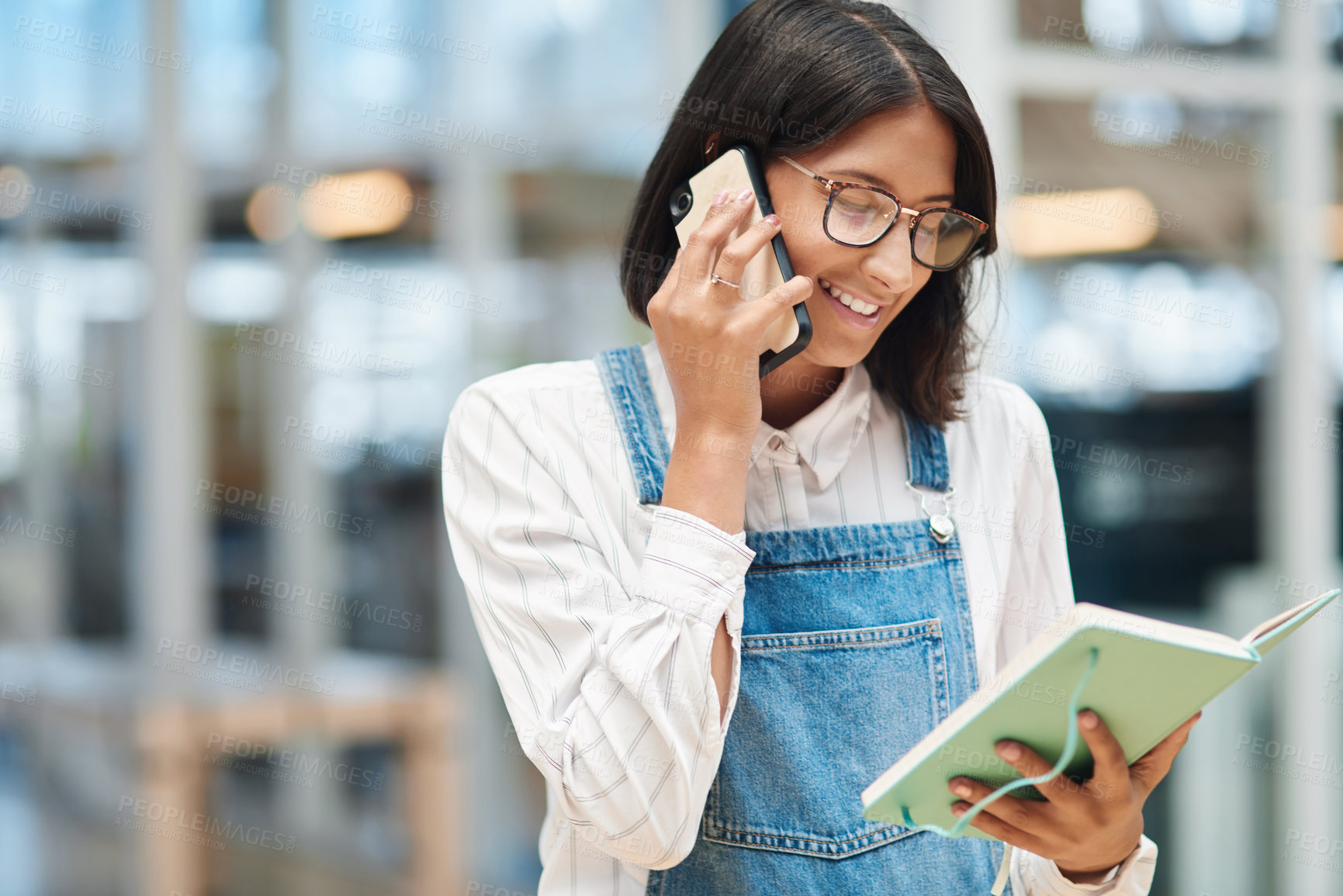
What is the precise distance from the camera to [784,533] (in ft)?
3.98

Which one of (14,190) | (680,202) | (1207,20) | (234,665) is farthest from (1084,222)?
(14,190)

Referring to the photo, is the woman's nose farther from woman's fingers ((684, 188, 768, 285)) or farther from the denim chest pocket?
the denim chest pocket

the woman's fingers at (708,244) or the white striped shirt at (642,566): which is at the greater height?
the woman's fingers at (708,244)

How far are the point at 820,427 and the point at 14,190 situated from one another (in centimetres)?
499

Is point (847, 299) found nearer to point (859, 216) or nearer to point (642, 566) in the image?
point (859, 216)

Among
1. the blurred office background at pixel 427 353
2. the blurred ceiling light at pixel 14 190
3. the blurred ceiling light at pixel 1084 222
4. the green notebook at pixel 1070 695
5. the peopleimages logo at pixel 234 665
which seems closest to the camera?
the green notebook at pixel 1070 695

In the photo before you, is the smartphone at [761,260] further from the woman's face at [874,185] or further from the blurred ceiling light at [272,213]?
the blurred ceiling light at [272,213]

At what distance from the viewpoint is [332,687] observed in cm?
416

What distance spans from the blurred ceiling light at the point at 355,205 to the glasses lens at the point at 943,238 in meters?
3.15

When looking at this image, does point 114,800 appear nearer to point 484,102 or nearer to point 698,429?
point 484,102

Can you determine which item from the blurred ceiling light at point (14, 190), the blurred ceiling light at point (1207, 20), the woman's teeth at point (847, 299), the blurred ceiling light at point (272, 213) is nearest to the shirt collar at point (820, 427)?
the woman's teeth at point (847, 299)

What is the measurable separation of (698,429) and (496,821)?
10.6ft

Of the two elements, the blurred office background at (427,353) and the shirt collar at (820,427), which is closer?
the shirt collar at (820,427)

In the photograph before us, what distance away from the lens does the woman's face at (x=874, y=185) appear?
1.18 metres
